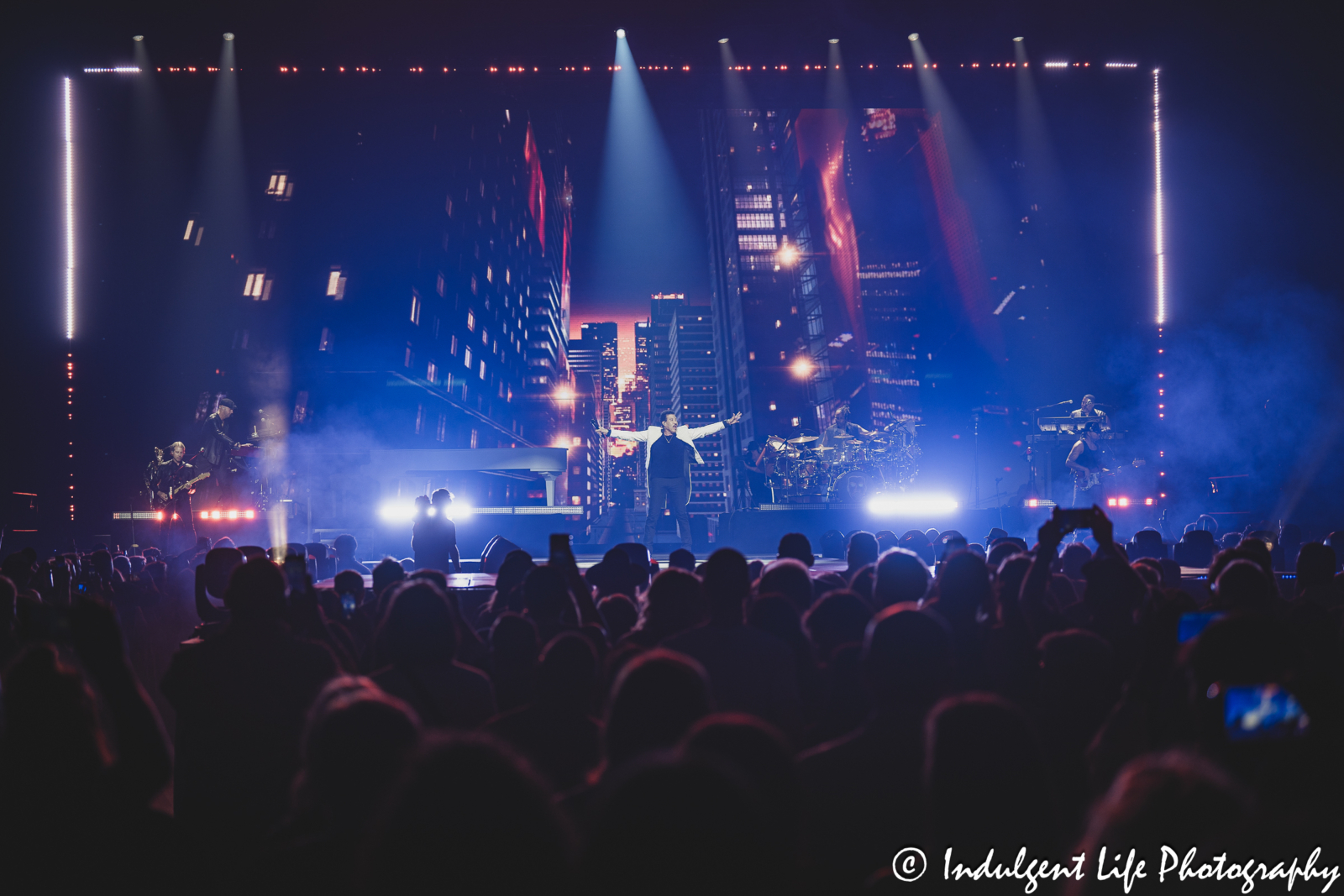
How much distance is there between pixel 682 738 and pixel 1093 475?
17668 millimetres

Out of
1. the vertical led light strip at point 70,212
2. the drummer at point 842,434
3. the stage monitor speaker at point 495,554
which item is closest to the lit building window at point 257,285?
the vertical led light strip at point 70,212

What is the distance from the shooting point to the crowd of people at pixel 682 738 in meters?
1.19

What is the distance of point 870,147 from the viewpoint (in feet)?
A: 126

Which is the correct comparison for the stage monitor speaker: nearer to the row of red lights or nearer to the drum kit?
the row of red lights

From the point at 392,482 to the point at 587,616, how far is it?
14851mm

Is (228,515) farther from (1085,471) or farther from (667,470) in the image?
(1085,471)

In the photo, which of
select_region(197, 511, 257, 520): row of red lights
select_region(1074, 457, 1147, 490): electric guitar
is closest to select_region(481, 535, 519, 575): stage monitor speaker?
select_region(197, 511, 257, 520): row of red lights

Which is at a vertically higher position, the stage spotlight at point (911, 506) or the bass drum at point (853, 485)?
the bass drum at point (853, 485)

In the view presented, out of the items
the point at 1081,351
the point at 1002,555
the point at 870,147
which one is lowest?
the point at 1002,555

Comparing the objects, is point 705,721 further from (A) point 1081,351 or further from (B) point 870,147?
(B) point 870,147

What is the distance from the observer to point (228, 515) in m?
16.4

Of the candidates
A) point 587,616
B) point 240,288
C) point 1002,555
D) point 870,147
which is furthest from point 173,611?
point 870,147

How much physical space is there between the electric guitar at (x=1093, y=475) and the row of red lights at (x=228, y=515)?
690 inches

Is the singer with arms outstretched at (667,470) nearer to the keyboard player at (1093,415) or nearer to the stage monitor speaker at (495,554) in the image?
A: the stage monitor speaker at (495,554)
